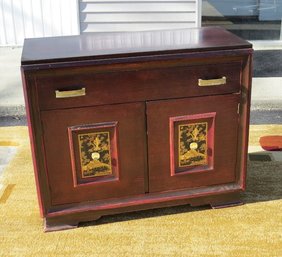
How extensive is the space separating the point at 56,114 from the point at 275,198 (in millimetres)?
1252

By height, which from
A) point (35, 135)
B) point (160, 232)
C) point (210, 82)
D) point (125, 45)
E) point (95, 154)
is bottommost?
point (160, 232)

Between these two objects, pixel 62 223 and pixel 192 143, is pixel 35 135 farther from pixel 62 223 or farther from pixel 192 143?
pixel 192 143

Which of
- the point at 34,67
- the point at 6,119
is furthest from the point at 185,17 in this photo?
the point at 34,67

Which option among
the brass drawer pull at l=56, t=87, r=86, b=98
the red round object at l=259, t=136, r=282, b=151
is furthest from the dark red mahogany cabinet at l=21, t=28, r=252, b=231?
the red round object at l=259, t=136, r=282, b=151

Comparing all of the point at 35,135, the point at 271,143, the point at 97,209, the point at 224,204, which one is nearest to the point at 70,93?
the point at 35,135

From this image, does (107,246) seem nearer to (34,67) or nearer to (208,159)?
(208,159)

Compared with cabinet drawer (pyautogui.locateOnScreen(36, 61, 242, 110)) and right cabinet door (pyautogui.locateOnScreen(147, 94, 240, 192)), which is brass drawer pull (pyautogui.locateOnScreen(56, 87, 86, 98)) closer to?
cabinet drawer (pyautogui.locateOnScreen(36, 61, 242, 110))

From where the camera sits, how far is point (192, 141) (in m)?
2.53

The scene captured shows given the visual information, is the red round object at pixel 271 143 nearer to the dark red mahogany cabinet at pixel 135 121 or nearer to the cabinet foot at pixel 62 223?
the dark red mahogany cabinet at pixel 135 121

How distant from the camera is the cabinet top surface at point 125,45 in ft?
7.58

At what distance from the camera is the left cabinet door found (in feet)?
7.81

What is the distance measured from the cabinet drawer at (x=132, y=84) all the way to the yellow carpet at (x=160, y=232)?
630 mm

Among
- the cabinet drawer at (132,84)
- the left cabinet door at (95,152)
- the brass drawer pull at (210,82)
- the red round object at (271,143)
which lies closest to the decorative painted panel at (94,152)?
the left cabinet door at (95,152)

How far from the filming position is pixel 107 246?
94.7 inches
